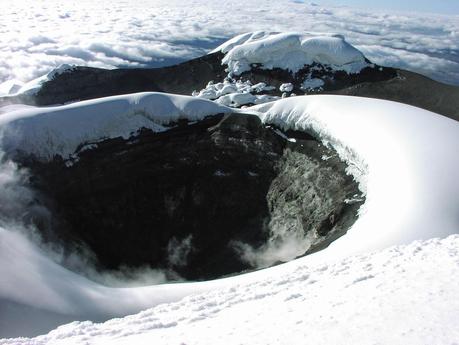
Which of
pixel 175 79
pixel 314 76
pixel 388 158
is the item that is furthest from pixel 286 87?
pixel 388 158

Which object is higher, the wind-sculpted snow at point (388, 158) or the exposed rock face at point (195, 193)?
the wind-sculpted snow at point (388, 158)

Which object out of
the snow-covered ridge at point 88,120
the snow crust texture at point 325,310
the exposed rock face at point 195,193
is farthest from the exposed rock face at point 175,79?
the snow crust texture at point 325,310

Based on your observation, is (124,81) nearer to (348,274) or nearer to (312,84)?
(312,84)

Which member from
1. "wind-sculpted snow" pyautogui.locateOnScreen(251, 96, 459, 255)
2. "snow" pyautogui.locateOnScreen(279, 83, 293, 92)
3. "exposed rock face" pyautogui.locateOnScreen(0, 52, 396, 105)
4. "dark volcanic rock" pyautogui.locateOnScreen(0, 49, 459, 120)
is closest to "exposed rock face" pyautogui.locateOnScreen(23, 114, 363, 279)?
"wind-sculpted snow" pyautogui.locateOnScreen(251, 96, 459, 255)

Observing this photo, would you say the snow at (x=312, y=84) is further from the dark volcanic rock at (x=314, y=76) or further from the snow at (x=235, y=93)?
the snow at (x=235, y=93)

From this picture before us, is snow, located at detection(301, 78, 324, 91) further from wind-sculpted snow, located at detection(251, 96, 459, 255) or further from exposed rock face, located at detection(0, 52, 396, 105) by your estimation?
wind-sculpted snow, located at detection(251, 96, 459, 255)

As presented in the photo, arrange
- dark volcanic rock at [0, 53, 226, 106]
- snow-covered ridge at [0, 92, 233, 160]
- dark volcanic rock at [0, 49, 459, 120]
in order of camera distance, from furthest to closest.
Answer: dark volcanic rock at [0, 53, 226, 106]
dark volcanic rock at [0, 49, 459, 120]
snow-covered ridge at [0, 92, 233, 160]
